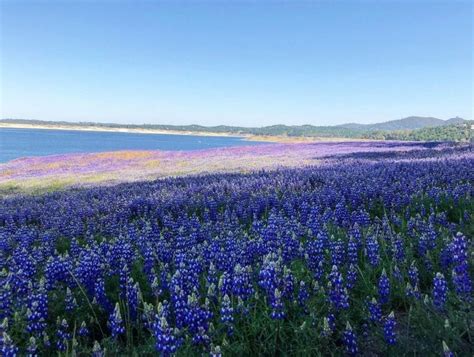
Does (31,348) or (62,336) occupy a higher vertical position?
(31,348)

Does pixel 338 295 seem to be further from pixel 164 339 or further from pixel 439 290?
pixel 164 339

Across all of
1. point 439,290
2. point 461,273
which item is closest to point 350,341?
point 439,290

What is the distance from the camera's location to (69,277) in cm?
487

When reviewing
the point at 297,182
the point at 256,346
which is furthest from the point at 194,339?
the point at 297,182

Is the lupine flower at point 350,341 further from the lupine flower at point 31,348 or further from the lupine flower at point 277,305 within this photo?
the lupine flower at point 31,348

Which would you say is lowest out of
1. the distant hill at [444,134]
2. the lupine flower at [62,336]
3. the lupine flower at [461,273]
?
the lupine flower at [62,336]

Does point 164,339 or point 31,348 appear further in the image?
point 31,348

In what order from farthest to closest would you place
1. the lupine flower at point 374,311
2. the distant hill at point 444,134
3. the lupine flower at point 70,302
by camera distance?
the distant hill at point 444,134
the lupine flower at point 70,302
the lupine flower at point 374,311

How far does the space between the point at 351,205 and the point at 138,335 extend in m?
6.51

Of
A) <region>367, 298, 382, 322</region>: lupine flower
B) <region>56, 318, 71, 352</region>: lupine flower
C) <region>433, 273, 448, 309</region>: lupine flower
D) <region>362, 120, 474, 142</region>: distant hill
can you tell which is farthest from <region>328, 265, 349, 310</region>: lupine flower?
<region>362, 120, 474, 142</region>: distant hill

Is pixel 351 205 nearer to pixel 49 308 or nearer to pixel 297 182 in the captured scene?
pixel 297 182

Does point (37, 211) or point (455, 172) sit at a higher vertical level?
point (455, 172)

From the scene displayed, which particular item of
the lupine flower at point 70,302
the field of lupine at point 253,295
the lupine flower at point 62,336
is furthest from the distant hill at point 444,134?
the lupine flower at point 62,336

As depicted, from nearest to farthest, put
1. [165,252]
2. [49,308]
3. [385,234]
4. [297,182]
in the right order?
[49,308] < [165,252] < [385,234] < [297,182]
